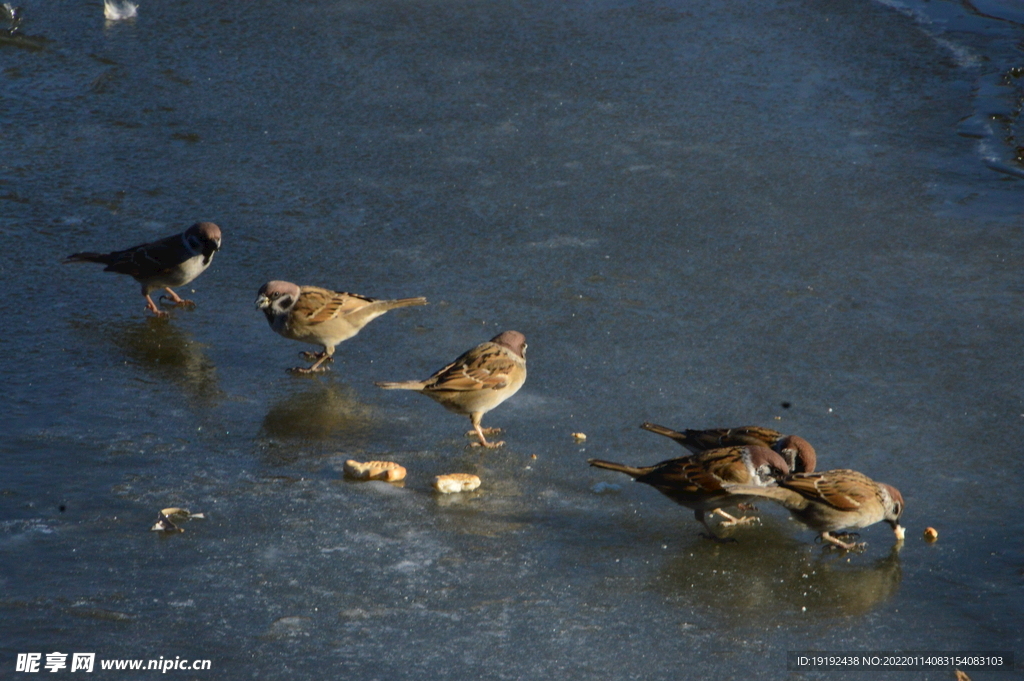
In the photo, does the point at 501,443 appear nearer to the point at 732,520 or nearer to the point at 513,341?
the point at 513,341

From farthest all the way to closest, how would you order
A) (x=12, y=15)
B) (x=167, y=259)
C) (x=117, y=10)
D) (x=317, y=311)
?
(x=117, y=10)
(x=12, y=15)
(x=167, y=259)
(x=317, y=311)

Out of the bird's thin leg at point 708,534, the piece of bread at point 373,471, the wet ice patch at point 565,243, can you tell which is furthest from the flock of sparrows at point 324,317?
the wet ice patch at point 565,243

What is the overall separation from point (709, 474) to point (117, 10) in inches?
366

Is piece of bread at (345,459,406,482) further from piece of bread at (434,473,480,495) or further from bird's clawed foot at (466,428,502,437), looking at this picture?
bird's clawed foot at (466,428,502,437)

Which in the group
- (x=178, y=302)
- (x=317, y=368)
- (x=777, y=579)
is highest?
(x=777, y=579)

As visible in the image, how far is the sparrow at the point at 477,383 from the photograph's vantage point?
592 cm

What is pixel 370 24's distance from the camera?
11.9 metres

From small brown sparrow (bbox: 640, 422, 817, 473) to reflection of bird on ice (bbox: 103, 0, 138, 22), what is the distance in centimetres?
855

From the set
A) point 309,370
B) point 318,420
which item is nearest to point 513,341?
point 318,420

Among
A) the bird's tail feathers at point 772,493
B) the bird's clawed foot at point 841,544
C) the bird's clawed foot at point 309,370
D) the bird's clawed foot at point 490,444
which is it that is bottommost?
the bird's clawed foot at point 309,370

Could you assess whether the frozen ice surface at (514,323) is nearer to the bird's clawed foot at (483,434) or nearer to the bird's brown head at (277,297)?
the bird's clawed foot at (483,434)

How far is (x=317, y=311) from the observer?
660 cm

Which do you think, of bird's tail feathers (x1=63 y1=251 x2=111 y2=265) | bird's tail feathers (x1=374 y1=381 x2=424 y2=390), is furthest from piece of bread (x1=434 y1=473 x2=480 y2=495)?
bird's tail feathers (x1=63 y1=251 x2=111 y2=265)

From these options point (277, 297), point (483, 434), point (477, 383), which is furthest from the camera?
point (277, 297)
